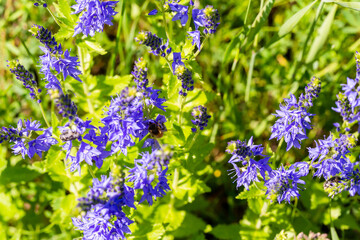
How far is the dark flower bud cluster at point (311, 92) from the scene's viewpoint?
2.90 metres

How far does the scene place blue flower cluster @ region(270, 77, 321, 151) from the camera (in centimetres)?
294

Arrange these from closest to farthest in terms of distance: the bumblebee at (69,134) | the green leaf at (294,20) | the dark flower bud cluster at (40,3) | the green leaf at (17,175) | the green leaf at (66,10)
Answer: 1. the bumblebee at (69,134)
2. the dark flower bud cluster at (40,3)
3. the green leaf at (66,10)
4. the green leaf at (294,20)
5. the green leaf at (17,175)

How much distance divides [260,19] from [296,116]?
1.37 m

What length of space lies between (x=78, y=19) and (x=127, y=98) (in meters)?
1.44

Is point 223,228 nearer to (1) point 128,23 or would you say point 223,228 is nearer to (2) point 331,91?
(2) point 331,91

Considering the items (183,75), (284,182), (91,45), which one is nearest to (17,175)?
(91,45)

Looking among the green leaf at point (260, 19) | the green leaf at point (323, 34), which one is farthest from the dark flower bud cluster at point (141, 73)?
the green leaf at point (323, 34)

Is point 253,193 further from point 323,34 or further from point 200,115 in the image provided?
point 323,34

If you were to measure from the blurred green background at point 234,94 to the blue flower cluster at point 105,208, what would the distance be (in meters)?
1.50

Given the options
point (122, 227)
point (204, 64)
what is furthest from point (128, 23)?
point (122, 227)

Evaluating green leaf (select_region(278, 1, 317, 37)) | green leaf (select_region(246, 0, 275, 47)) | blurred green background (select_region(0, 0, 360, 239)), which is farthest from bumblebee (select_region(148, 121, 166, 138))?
green leaf (select_region(278, 1, 317, 37))

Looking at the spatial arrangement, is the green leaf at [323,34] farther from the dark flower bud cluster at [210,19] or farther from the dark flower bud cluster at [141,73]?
the dark flower bud cluster at [141,73]

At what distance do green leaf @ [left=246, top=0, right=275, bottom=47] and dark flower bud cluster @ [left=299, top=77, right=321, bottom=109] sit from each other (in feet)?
3.97

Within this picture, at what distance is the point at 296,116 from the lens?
3006 mm
